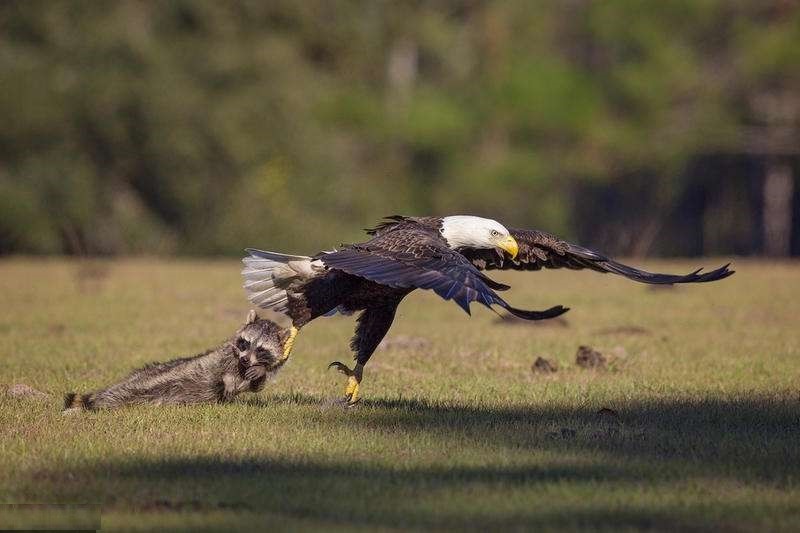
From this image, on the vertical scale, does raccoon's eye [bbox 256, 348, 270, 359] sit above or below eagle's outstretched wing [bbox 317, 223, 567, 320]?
below

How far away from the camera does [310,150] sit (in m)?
36.1

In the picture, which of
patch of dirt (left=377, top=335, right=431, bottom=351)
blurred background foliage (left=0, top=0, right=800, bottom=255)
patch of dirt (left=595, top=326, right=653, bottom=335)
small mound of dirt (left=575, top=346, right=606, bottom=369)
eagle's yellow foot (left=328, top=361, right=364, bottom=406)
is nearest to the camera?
eagle's yellow foot (left=328, top=361, right=364, bottom=406)

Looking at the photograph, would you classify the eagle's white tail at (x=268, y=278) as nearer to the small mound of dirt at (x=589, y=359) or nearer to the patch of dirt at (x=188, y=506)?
the small mound of dirt at (x=589, y=359)

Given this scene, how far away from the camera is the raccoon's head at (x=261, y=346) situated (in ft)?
30.5

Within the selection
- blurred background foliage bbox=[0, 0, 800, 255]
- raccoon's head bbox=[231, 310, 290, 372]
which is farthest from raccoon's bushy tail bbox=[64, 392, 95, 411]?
blurred background foliage bbox=[0, 0, 800, 255]

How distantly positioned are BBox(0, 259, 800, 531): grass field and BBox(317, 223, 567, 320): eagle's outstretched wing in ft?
2.81

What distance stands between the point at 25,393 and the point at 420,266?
3245 mm

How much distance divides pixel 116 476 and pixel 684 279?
406 centimetres

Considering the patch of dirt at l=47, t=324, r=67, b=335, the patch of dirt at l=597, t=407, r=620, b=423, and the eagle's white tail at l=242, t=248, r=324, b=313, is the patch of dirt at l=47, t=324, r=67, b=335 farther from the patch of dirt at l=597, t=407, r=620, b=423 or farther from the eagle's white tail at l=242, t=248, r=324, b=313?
the patch of dirt at l=597, t=407, r=620, b=423

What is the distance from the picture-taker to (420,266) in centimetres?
852

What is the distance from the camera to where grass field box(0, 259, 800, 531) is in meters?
6.38

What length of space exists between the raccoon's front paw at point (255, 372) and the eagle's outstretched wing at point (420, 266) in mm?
843

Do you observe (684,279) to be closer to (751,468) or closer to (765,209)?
(751,468)

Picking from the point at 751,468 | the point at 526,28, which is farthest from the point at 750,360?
the point at 526,28
